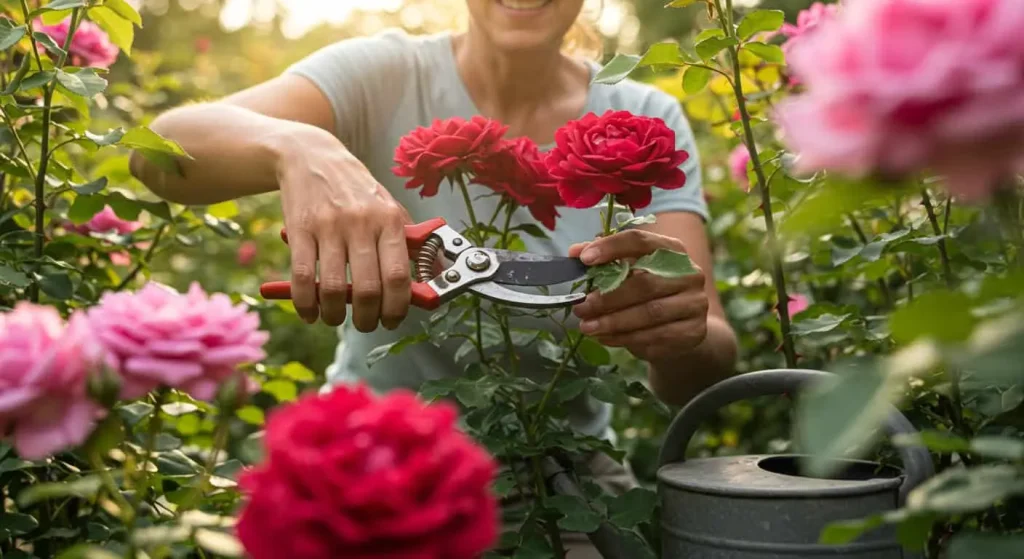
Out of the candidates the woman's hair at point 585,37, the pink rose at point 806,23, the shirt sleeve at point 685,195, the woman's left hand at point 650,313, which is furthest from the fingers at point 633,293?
the woman's hair at point 585,37

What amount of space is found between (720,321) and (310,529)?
4.35 feet

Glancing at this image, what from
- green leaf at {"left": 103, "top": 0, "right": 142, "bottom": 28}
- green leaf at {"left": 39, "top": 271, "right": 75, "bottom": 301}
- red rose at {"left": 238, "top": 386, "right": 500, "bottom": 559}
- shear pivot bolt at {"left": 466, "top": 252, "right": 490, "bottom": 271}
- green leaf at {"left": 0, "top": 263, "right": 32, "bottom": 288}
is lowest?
green leaf at {"left": 39, "top": 271, "right": 75, "bottom": 301}

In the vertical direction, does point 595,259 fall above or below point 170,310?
below

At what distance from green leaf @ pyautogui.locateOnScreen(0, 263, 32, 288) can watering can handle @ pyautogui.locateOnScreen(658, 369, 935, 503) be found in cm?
86

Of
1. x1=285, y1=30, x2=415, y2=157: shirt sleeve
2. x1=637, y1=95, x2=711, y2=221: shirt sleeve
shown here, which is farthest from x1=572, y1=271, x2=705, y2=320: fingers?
x1=285, y1=30, x2=415, y2=157: shirt sleeve

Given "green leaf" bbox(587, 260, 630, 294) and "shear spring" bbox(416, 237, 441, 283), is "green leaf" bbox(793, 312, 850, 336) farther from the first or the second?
"shear spring" bbox(416, 237, 441, 283)

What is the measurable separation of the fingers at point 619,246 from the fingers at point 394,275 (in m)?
0.22

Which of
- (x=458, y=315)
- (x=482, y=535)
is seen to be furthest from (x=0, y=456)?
(x=482, y=535)

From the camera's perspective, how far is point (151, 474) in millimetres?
1226

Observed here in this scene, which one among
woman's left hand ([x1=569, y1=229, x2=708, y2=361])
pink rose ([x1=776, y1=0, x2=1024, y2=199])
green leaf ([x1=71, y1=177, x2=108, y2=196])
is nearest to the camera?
pink rose ([x1=776, y1=0, x2=1024, y2=199])

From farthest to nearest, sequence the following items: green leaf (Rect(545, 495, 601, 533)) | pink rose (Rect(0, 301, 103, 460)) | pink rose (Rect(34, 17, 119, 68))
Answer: pink rose (Rect(34, 17, 119, 68)) < green leaf (Rect(545, 495, 601, 533)) < pink rose (Rect(0, 301, 103, 460))

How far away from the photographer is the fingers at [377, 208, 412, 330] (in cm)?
114

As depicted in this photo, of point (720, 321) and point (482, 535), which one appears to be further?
point (720, 321)

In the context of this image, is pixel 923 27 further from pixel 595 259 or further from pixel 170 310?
pixel 595 259
